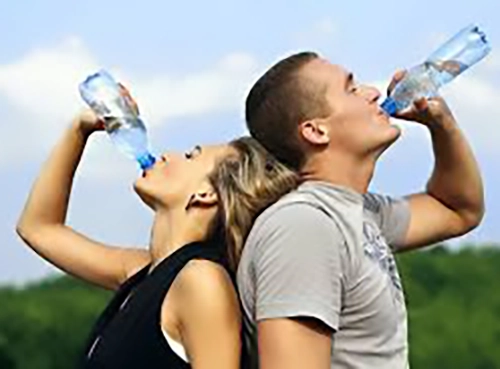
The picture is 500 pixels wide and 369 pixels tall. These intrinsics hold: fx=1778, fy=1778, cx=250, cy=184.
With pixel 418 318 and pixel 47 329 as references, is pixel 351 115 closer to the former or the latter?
pixel 418 318

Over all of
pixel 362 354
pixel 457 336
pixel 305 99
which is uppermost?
pixel 305 99

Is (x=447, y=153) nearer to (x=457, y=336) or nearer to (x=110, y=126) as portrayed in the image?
(x=110, y=126)

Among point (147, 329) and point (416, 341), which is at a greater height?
point (147, 329)

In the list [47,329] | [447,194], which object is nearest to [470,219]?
[447,194]

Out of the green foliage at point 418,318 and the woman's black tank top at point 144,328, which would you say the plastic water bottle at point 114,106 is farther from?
the green foliage at point 418,318

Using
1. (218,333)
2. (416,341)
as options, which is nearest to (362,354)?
(218,333)

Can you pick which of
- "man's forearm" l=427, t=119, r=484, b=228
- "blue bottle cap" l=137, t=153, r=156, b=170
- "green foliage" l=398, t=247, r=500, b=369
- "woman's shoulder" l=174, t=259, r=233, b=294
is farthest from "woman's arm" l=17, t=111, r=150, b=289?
"green foliage" l=398, t=247, r=500, b=369

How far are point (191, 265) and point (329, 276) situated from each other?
1.09 feet

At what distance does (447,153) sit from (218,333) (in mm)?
962

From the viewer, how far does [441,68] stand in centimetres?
433

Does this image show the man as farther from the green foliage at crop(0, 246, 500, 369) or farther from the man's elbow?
the green foliage at crop(0, 246, 500, 369)

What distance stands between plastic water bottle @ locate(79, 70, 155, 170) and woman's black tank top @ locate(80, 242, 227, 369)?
0.49 meters

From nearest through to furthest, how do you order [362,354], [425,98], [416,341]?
[362,354] < [425,98] < [416,341]

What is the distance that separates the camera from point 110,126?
4395mm
